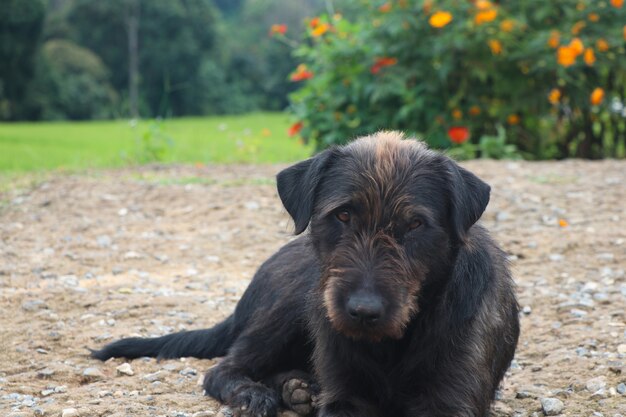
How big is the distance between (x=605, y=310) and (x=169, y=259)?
12.4ft

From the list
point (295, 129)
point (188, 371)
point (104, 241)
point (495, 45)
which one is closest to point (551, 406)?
point (188, 371)

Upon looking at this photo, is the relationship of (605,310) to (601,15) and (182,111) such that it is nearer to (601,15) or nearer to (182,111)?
(601,15)

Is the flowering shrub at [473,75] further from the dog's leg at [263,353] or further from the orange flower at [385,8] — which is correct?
the dog's leg at [263,353]

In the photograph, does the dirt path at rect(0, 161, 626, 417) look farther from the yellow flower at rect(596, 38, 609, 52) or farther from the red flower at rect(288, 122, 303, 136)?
the yellow flower at rect(596, 38, 609, 52)

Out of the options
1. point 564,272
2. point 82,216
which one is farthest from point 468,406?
point 82,216

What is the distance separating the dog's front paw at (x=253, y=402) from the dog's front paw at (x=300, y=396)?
2.7 inches

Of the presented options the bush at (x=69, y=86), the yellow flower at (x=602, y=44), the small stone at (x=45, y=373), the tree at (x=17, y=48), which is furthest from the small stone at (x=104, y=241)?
the bush at (x=69, y=86)

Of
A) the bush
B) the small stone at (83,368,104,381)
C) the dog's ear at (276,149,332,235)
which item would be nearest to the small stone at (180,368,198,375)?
the small stone at (83,368,104,381)

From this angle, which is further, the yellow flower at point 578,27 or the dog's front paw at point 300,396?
the yellow flower at point 578,27

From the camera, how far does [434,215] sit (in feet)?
12.6

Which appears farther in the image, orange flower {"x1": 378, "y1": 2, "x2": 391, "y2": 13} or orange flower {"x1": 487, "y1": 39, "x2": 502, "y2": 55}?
orange flower {"x1": 378, "y1": 2, "x2": 391, "y2": 13}

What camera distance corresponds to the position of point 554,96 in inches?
449

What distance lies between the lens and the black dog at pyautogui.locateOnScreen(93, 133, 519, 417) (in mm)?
3615

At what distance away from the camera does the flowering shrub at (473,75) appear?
11.1 metres
